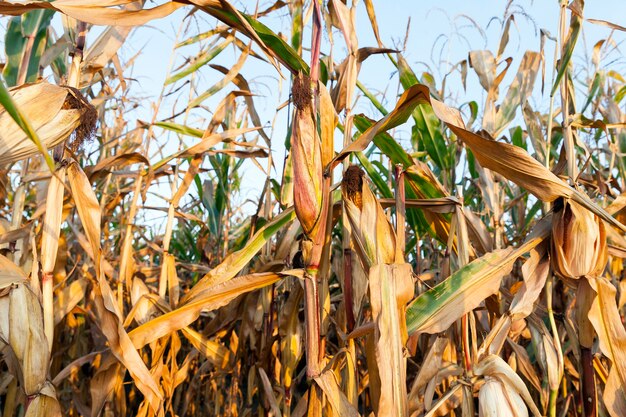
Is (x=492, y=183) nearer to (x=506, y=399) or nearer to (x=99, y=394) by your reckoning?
(x=506, y=399)

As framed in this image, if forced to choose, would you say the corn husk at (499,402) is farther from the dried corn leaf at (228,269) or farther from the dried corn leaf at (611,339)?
→ the dried corn leaf at (228,269)

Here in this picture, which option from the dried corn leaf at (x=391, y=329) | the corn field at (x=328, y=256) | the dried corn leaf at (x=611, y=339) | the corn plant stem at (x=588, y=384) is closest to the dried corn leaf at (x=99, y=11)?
the corn field at (x=328, y=256)

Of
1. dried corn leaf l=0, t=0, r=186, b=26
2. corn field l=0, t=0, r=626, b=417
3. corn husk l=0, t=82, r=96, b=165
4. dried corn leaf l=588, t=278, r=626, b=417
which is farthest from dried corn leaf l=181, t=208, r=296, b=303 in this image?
dried corn leaf l=588, t=278, r=626, b=417

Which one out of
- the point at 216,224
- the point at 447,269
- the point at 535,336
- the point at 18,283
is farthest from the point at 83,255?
the point at 535,336

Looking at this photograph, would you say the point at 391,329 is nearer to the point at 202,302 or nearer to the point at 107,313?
the point at 202,302

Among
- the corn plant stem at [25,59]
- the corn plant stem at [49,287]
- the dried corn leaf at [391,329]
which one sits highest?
the corn plant stem at [25,59]

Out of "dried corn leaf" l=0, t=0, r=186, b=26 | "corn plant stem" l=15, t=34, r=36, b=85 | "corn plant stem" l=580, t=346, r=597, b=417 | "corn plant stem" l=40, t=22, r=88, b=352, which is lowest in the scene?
"corn plant stem" l=580, t=346, r=597, b=417

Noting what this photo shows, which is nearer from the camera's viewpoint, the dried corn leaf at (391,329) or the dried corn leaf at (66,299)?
the dried corn leaf at (391,329)

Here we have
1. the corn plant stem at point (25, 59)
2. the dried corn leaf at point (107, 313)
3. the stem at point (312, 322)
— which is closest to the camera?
the stem at point (312, 322)

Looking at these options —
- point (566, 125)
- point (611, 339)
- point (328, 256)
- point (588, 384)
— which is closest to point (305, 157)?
point (328, 256)

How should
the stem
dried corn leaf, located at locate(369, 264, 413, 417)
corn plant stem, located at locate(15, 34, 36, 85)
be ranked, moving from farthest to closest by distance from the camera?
1. corn plant stem, located at locate(15, 34, 36, 85)
2. the stem
3. dried corn leaf, located at locate(369, 264, 413, 417)

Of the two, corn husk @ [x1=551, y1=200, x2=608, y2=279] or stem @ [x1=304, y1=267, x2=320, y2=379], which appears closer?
stem @ [x1=304, y1=267, x2=320, y2=379]

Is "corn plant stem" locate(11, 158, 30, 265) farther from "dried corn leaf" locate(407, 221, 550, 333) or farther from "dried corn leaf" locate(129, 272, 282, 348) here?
"dried corn leaf" locate(407, 221, 550, 333)

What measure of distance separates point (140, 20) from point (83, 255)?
1845mm
